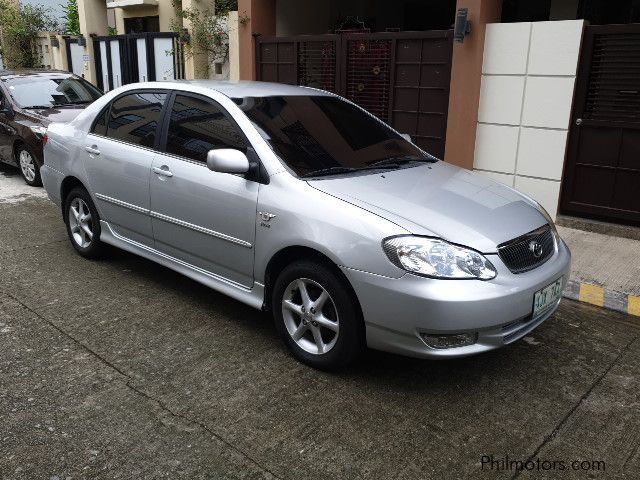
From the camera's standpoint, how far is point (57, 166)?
5.26 metres

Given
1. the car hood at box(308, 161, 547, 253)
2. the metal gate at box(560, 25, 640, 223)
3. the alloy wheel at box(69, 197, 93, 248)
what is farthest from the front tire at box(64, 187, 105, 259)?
the metal gate at box(560, 25, 640, 223)

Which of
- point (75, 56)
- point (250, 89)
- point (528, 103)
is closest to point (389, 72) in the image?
point (528, 103)

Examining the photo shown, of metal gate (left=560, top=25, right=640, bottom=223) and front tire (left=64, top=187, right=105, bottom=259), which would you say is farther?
metal gate (left=560, top=25, right=640, bottom=223)

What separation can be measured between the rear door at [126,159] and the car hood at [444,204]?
1.58 metres

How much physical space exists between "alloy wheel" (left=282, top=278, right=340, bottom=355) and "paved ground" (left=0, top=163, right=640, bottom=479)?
0.18m

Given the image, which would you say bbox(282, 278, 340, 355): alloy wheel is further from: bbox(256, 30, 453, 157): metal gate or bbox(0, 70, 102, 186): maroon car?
bbox(0, 70, 102, 186): maroon car

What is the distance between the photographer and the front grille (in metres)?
3.12

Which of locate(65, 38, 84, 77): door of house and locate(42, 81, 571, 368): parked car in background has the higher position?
locate(65, 38, 84, 77): door of house

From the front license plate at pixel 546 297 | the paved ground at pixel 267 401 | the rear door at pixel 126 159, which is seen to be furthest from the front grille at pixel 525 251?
the rear door at pixel 126 159

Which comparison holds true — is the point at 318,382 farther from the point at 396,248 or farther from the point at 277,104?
the point at 277,104

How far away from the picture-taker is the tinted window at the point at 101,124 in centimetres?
484

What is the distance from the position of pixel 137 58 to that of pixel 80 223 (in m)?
8.38

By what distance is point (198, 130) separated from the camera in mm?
4059
